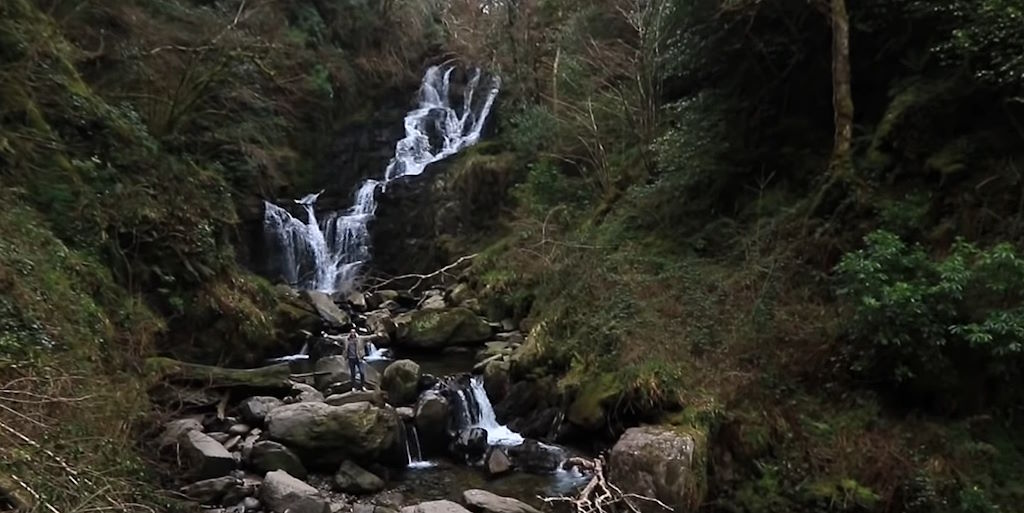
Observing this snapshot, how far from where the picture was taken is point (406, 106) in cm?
2559

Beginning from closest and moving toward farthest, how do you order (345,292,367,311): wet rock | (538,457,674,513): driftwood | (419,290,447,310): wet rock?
(538,457,674,513): driftwood, (419,290,447,310): wet rock, (345,292,367,311): wet rock

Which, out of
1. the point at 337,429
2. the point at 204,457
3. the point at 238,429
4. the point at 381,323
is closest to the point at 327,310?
the point at 381,323

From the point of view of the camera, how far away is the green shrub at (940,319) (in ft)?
20.2

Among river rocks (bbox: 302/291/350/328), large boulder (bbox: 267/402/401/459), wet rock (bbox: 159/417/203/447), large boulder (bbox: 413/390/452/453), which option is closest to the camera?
wet rock (bbox: 159/417/203/447)

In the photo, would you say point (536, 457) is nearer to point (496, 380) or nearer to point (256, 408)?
point (496, 380)

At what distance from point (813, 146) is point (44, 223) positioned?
10.1m

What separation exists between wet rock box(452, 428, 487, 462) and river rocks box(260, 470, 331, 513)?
2156 millimetres

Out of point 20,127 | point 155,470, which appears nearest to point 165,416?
point 155,470

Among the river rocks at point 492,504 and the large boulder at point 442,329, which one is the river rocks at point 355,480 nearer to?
the river rocks at point 492,504

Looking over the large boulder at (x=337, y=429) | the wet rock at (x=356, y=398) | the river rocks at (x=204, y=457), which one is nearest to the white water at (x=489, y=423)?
the wet rock at (x=356, y=398)

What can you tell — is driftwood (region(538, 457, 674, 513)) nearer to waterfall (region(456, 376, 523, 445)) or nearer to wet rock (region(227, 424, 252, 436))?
waterfall (region(456, 376, 523, 445))

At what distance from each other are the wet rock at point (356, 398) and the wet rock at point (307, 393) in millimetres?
161

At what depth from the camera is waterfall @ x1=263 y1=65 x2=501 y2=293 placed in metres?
18.1

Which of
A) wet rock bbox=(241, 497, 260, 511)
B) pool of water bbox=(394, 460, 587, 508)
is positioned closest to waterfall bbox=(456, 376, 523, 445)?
pool of water bbox=(394, 460, 587, 508)
